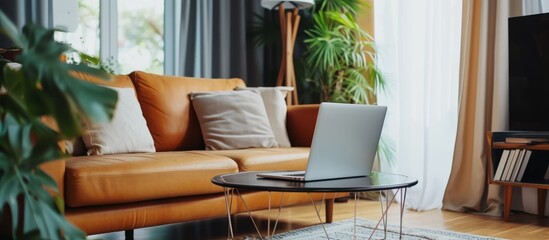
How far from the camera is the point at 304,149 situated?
3.33 m

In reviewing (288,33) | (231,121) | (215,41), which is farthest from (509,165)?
(215,41)

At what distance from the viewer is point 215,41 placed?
452 cm

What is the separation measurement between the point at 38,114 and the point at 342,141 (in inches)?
48.4

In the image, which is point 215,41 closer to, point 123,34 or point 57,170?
point 123,34

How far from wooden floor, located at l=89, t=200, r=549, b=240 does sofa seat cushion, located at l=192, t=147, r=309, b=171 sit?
333mm

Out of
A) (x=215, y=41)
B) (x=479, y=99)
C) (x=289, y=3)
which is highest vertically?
(x=289, y=3)

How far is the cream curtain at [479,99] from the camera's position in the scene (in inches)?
144

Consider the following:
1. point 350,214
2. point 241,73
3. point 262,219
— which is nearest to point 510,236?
point 350,214

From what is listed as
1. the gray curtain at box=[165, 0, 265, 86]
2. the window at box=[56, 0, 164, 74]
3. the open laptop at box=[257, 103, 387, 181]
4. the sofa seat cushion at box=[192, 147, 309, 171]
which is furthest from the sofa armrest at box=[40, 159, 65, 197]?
the gray curtain at box=[165, 0, 265, 86]

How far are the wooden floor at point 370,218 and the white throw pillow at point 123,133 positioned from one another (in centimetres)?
41

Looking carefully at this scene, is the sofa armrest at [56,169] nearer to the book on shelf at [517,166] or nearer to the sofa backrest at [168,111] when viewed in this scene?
the sofa backrest at [168,111]

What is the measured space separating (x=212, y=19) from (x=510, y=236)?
8.49 ft

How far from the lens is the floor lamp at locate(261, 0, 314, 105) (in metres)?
4.40

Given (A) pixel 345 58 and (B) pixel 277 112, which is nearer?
(B) pixel 277 112
